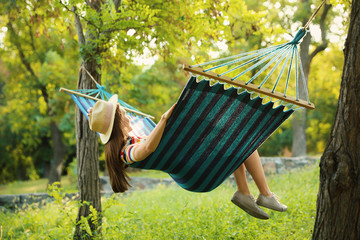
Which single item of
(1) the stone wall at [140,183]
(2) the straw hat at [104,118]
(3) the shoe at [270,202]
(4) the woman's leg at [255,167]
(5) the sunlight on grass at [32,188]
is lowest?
(5) the sunlight on grass at [32,188]

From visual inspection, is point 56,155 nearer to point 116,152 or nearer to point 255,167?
point 116,152

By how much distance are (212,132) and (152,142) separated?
1.18 ft

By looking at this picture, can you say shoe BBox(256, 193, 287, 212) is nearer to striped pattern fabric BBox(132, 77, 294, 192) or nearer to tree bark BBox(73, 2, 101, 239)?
striped pattern fabric BBox(132, 77, 294, 192)

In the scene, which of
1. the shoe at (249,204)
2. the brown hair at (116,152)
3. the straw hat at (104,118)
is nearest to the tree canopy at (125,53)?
the straw hat at (104,118)

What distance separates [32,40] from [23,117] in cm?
227

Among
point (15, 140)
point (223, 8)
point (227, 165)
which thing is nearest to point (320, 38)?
point (223, 8)

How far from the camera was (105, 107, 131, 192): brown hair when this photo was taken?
91.6 inches

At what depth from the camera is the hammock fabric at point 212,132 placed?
2018mm

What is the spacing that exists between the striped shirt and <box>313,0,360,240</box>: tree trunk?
3.42 ft

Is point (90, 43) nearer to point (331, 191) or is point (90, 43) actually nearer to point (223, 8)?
point (223, 8)

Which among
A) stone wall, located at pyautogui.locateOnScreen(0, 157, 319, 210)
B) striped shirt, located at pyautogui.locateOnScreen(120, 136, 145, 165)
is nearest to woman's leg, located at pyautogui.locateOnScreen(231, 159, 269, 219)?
striped shirt, located at pyautogui.locateOnScreen(120, 136, 145, 165)

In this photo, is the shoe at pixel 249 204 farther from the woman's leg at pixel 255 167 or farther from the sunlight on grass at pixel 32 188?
the sunlight on grass at pixel 32 188

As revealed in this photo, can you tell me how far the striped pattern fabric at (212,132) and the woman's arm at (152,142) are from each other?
4cm

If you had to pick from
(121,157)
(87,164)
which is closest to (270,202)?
(121,157)
